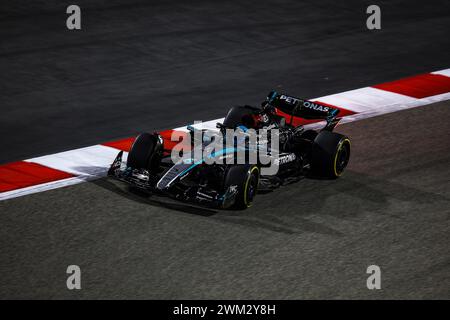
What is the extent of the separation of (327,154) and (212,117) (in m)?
3.12

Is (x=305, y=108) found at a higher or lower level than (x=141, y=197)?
higher

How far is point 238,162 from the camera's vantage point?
36.4 feet

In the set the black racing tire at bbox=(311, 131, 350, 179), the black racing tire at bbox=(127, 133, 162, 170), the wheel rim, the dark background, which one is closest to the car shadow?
the black racing tire at bbox=(127, 133, 162, 170)

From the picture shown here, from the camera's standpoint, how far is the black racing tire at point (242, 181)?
33.7 feet

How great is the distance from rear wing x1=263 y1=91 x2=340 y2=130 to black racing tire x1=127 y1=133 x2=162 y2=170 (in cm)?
177

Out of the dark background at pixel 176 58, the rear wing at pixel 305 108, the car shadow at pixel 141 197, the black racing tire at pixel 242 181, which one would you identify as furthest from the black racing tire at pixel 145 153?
the dark background at pixel 176 58

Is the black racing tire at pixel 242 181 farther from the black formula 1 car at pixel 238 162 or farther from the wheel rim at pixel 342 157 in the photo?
the wheel rim at pixel 342 157

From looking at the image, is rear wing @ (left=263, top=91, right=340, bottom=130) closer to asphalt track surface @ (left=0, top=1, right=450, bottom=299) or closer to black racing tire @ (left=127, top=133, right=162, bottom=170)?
asphalt track surface @ (left=0, top=1, right=450, bottom=299)

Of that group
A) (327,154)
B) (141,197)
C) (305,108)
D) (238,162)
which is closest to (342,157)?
(327,154)

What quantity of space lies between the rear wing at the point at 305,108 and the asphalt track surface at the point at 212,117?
0.71 meters

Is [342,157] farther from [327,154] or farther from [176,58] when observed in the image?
[176,58]
